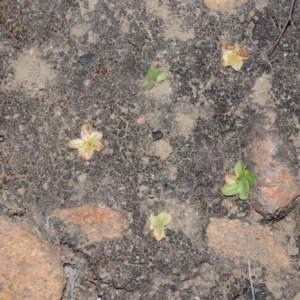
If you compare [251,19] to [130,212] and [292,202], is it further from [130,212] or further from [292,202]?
[130,212]

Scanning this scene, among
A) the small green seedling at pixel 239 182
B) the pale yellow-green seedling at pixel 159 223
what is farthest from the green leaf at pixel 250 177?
the pale yellow-green seedling at pixel 159 223

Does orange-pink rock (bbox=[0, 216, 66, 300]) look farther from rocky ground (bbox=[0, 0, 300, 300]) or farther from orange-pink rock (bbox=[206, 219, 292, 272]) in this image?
orange-pink rock (bbox=[206, 219, 292, 272])

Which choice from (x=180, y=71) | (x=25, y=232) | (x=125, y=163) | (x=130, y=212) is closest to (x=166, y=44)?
(x=180, y=71)

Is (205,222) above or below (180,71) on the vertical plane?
below

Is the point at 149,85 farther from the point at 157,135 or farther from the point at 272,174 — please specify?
the point at 272,174

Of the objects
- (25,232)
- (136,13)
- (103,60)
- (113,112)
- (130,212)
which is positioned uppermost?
(136,13)

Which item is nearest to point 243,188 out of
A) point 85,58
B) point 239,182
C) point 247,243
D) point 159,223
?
point 239,182

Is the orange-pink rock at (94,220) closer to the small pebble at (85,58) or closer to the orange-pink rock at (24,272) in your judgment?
the orange-pink rock at (24,272)
